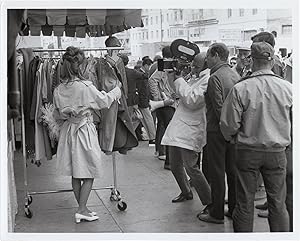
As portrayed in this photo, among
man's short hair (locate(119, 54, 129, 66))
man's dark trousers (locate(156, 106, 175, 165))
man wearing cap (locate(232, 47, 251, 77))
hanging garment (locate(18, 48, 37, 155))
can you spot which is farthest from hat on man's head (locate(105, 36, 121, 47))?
man wearing cap (locate(232, 47, 251, 77))

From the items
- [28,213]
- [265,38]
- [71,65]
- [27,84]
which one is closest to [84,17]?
[71,65]

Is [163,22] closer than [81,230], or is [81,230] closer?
[163,22]

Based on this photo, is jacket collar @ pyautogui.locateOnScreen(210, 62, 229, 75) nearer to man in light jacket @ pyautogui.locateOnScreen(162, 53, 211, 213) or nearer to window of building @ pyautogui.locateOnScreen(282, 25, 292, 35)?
man in light jacket @ pyautogui.locateOnScreen(162, 53, 211, 213)

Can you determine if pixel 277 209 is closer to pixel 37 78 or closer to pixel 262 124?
pixel 262 124

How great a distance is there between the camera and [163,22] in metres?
3.23

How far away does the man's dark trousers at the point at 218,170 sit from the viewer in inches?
147

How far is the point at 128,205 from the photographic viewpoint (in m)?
4.27

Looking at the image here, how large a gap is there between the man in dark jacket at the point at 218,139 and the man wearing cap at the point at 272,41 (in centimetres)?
27

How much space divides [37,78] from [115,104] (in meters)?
0.59

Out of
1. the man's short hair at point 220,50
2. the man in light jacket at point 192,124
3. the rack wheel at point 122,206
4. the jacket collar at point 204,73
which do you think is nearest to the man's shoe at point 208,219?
the man in light jacket at point 192,124

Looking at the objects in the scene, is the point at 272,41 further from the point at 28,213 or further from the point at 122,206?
the point at 28,213

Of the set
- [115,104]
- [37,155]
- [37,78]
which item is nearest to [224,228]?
[115,104]

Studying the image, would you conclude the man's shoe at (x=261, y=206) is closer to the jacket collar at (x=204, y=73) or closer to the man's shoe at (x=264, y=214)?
the man's shoe at (x=264, y=214)

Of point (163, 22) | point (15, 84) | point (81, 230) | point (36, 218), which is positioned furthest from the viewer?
point (36, 218)
